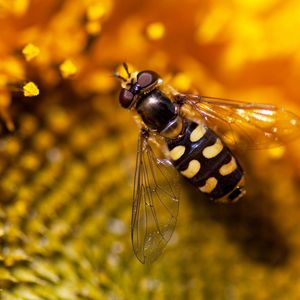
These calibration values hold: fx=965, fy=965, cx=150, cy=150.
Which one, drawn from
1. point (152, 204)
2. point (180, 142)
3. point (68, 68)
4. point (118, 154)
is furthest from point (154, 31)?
point (152, 204)

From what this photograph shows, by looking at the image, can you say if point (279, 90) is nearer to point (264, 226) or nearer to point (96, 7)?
point (264, 226)

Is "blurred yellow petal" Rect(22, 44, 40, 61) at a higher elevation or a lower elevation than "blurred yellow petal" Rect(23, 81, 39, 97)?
higher

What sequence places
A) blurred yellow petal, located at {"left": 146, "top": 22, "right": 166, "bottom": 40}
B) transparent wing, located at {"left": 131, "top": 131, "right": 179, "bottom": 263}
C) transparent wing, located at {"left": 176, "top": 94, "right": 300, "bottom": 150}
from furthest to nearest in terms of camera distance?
blurred yellow petal, located at {"left": 146, "top": 22, "right": 166, "bottom": 40}, transparent wing, located at {"left": 176, "top": 94, "right": 300, "bottom": 150}, transparent wing, located at {"left": 131, "top": 131, "right": 179, "bottom": 263}

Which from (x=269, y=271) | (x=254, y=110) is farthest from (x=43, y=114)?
(x=269, y=271)

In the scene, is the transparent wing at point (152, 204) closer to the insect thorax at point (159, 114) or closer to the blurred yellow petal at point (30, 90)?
the insect thorax at point (159, 114)

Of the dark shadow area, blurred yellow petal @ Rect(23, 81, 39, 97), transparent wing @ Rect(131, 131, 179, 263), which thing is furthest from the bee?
the dark shadow area

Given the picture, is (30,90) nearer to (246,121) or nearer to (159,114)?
(159,114)

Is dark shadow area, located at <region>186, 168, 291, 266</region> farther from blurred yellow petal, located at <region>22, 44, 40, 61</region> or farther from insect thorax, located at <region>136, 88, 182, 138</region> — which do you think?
blurred yellow petal, located at <region>22, 44, 40, 61</region>
